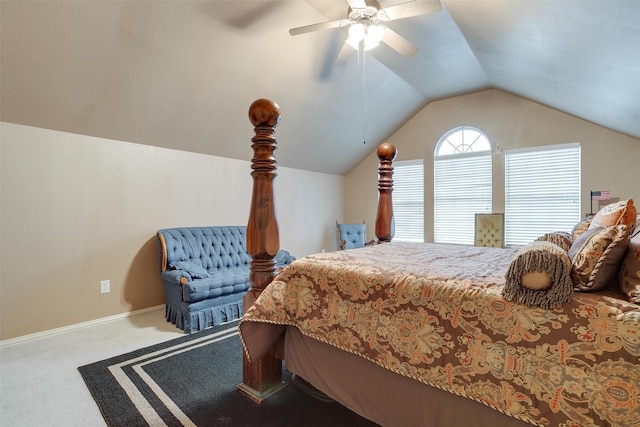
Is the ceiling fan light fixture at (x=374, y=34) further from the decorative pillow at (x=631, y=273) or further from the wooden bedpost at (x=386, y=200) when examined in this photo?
the decorative pillow at (x=631, y=273)

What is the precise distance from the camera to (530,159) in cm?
470

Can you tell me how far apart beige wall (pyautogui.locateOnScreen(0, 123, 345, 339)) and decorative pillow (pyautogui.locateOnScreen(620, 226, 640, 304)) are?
3996mm

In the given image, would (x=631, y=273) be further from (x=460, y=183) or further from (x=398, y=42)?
(x=460, y=183)

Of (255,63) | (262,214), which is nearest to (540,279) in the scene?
(262,214)

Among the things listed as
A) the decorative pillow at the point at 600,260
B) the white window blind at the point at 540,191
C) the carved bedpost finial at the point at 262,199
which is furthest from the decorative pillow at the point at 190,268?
the white window blind at the point at 540,191

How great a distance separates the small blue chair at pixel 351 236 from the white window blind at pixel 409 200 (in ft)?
1.99

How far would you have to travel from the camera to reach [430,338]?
122cm

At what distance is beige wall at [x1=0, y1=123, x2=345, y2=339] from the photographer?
9.26ft

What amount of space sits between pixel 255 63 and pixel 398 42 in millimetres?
1530

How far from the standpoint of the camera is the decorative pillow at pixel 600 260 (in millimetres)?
1026

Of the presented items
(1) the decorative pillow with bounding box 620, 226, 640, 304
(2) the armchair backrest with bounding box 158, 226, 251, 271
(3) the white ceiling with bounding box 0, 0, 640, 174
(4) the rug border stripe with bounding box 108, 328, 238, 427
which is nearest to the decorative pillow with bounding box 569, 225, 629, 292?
(1) the decorative pillow with bounding box 620, 226, 640, 304

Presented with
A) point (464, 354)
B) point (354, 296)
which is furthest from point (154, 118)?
point (464, 354)

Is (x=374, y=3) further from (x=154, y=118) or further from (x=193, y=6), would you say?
(x=154, y=118)

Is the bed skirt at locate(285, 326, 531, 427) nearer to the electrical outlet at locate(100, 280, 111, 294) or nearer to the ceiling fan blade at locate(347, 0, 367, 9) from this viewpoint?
the ceiling fan blade at locate(347, 0, 367, 9)
